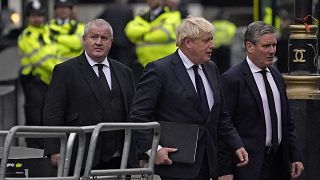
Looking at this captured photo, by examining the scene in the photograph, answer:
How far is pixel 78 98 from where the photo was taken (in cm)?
995

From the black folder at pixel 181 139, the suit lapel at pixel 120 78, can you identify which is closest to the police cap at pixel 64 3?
the suit lapel at pixel 120 78

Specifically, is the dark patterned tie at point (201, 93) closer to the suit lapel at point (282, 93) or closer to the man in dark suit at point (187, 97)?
the man in dark suit at point (187, 97)

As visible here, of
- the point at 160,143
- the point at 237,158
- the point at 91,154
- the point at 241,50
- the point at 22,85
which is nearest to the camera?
the point at 91,154

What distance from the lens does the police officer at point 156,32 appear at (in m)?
Result: 17.5

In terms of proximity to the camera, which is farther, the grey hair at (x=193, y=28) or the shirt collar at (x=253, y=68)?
the shirt collar at (x=253, y=68)

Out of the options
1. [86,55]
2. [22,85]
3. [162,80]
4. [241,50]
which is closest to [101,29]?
[86,55]

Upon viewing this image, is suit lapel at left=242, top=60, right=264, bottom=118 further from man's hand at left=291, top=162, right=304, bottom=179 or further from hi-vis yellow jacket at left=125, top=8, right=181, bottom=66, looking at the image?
hi-vis yellow jacket at left=125, top=8, right=181, bottom=66

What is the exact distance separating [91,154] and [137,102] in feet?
3.75

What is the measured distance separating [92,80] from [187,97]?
104cm

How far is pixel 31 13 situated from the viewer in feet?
58.6

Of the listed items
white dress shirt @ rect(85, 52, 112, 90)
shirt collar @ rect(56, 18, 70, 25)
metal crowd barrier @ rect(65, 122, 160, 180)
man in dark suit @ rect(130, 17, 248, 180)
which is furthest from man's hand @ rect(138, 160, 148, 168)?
shirt collar @ rect(56, 18, 70, 25)

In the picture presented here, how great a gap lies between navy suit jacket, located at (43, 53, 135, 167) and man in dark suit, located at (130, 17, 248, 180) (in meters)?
0.61

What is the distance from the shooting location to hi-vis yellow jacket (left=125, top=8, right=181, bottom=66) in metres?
17.5

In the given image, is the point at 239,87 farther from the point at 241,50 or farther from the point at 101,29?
the point at 241,50
